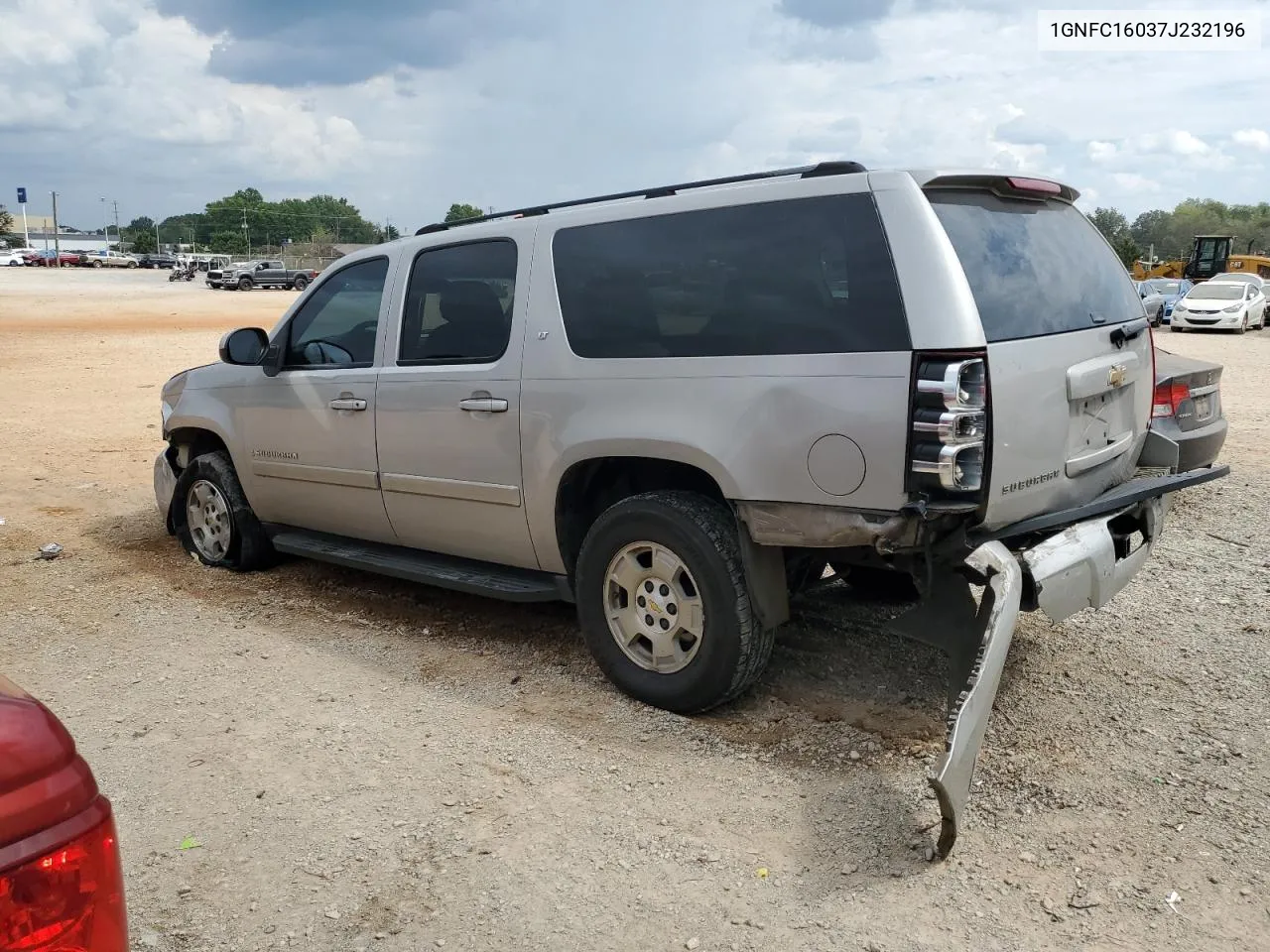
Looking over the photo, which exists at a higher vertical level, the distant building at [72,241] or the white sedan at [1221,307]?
the distant building at [72,241]

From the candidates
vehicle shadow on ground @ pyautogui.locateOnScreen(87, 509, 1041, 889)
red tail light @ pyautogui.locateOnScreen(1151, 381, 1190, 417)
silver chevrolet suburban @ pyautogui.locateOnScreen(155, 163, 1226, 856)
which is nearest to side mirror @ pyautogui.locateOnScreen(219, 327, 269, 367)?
silver chevrolet suburban @ pyautogui.locateOnScreen(155, 163, 1226, 856)

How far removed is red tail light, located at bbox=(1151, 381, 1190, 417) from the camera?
21.1 feet

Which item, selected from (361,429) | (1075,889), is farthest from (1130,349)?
(361,429)

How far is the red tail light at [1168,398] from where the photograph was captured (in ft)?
21.1

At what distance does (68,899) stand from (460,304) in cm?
378

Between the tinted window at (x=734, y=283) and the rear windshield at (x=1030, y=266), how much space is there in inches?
12.3

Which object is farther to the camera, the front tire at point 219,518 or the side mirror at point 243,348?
the front tire at point 219,518

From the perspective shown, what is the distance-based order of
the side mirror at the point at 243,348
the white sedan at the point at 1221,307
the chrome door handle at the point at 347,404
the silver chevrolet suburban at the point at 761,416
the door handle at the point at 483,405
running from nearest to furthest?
the silver chevrolet suburban at the point at 761,416 → the door handle at the point at 483,405 → the chrome door handle at the point at 347,404 → the side mirror at the point at 243,348 → the white sedan at the point at 1221,307

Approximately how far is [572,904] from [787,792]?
36.8 inches

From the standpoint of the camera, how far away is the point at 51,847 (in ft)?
4.74

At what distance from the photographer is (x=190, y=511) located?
6676mm

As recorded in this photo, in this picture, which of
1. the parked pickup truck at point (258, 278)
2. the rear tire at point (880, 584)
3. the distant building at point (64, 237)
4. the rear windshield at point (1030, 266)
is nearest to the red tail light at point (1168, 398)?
the rear windshield at point (1030, 266)

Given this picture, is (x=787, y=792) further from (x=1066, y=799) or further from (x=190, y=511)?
(x=190, y=511)

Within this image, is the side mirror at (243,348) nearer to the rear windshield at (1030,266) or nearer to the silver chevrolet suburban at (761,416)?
the silver chevrolet suburban at (761,416)
